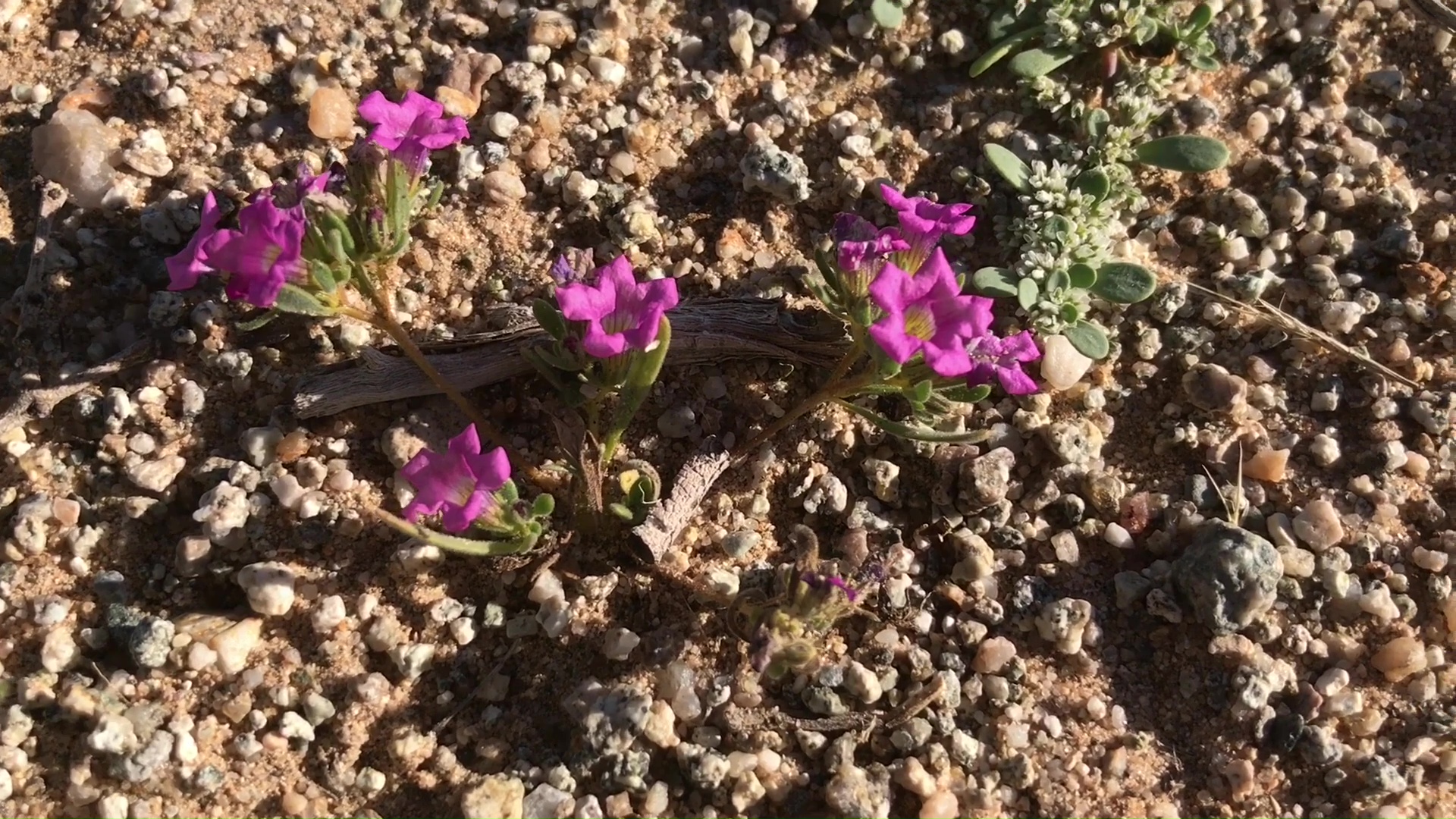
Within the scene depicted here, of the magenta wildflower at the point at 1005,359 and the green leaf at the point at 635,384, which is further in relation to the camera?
the magenta wildflower at the point at 1005,359

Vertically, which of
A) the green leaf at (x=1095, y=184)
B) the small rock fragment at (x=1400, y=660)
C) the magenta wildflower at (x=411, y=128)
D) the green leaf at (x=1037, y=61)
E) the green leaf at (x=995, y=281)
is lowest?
the small rock fragment at (x=1400, y=660)

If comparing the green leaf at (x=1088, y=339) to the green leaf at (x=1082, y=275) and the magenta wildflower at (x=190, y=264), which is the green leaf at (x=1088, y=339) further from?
the magenta wildflower at (x=190, y=264)

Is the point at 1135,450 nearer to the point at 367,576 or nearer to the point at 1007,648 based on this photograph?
the point at 1007,648

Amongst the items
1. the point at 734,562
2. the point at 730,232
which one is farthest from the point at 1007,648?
the point at 730,232

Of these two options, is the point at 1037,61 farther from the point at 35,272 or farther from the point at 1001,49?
the point at 35,272

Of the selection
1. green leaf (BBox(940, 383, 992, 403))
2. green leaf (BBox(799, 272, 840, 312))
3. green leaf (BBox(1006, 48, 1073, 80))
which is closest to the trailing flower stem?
green leaf (BBox(799, 272, 840, 312))

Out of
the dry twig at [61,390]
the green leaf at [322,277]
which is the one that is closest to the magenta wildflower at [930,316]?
the green leaf at [322,277]

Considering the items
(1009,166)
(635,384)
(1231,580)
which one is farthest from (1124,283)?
(635,384)

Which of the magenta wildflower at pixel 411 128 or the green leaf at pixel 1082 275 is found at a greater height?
the magenta wildflower at pixel 411 128
